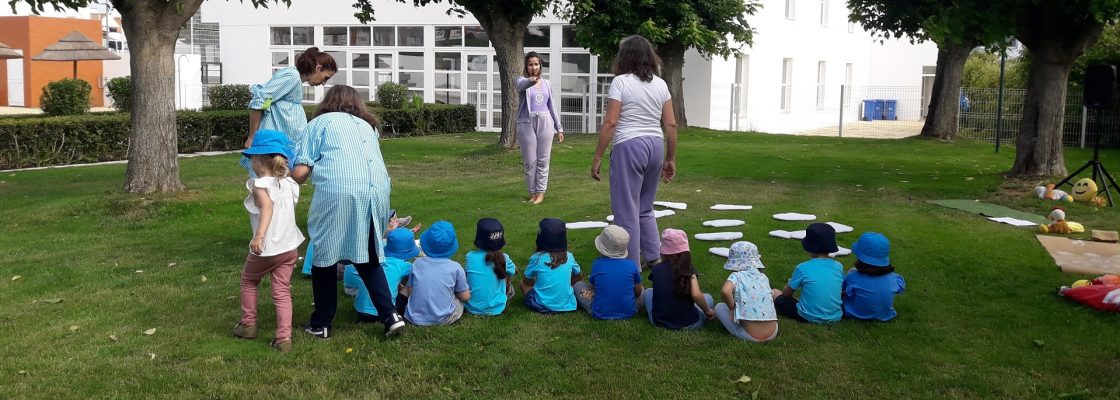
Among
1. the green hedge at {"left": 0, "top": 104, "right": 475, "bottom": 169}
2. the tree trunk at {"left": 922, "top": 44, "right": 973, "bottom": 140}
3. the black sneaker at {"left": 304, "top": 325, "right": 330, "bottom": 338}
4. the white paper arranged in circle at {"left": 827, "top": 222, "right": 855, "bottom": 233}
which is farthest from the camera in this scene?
the tree trunk at {"left": 922, "top": 44, "right": 973, "bottom": 140}

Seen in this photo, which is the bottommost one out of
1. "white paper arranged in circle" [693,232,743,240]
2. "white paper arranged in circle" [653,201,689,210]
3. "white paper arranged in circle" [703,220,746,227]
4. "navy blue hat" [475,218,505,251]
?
"white paper arranged in circle" [693,232,743,240]

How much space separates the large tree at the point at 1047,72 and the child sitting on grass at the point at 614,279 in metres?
7.91

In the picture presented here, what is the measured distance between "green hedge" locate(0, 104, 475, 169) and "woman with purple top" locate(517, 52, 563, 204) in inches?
369

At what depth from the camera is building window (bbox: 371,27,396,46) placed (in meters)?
28.8

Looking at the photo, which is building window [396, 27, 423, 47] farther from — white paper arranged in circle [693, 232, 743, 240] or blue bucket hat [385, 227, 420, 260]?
blue bucket hat [385, 227, 420, 260]

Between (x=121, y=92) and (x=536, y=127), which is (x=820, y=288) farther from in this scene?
(x=121, y=92)

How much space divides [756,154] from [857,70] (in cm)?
2170

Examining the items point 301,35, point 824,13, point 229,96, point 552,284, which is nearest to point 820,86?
point 824,13

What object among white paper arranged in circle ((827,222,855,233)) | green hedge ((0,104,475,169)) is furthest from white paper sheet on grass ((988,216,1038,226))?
green hedge ((0,104,475,169))

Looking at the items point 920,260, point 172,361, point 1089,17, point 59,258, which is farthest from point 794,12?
point 172,361

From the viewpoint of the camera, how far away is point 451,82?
28.4 metres

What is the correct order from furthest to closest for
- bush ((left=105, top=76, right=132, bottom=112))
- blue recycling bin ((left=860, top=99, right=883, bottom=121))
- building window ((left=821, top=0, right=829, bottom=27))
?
blue recycling bin ((left=860, top=99, right=883, bottom=121)) → building window ((left=821, top=0, right=829, bottom=27)) → bush ((left=105, top=76, right=132, bottom=112))

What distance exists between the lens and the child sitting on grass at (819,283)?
221 inches

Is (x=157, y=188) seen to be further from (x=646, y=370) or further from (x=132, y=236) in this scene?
(x=646, y=370)
